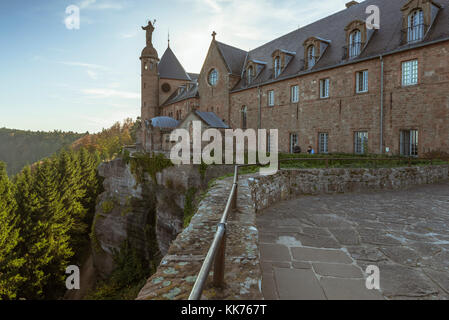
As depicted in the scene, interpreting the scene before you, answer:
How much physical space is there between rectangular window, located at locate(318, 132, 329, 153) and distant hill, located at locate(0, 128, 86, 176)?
111 metres

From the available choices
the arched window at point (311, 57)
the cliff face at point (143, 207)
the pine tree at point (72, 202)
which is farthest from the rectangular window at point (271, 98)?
the pine tree at point (72, 202)

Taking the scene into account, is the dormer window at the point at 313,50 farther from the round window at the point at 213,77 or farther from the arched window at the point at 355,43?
the round window at the point at 213,77

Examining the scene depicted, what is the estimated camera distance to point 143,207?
2088cm

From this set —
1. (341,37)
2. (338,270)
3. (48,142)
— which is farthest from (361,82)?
(48,142)

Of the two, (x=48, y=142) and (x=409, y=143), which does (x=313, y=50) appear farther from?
(x=48, y=142)

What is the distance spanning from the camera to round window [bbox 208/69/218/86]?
32.1 meters

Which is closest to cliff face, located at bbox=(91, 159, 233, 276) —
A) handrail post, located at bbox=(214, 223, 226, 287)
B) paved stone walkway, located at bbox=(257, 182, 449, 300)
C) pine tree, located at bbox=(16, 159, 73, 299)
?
pine tree, located at bbox=(16, 159, 73, 299)

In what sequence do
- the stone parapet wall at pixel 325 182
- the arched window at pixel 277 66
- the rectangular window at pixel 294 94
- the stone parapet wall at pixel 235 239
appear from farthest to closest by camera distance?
the arched window at pixel 277 66
the rectangular window at pixel 294 94
the stone parapet wall at pixel 325 182
the stone parapet wall at pixel 235 239

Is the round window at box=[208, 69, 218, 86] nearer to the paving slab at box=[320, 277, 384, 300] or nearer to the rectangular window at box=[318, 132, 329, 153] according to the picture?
the rectangular window at box=[318, 132, 329, 153]

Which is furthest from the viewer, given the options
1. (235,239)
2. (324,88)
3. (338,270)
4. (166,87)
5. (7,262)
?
(166,87)

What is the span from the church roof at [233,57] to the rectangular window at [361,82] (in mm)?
14391

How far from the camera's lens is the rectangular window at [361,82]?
733 inches

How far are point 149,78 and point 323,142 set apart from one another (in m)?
33.7
